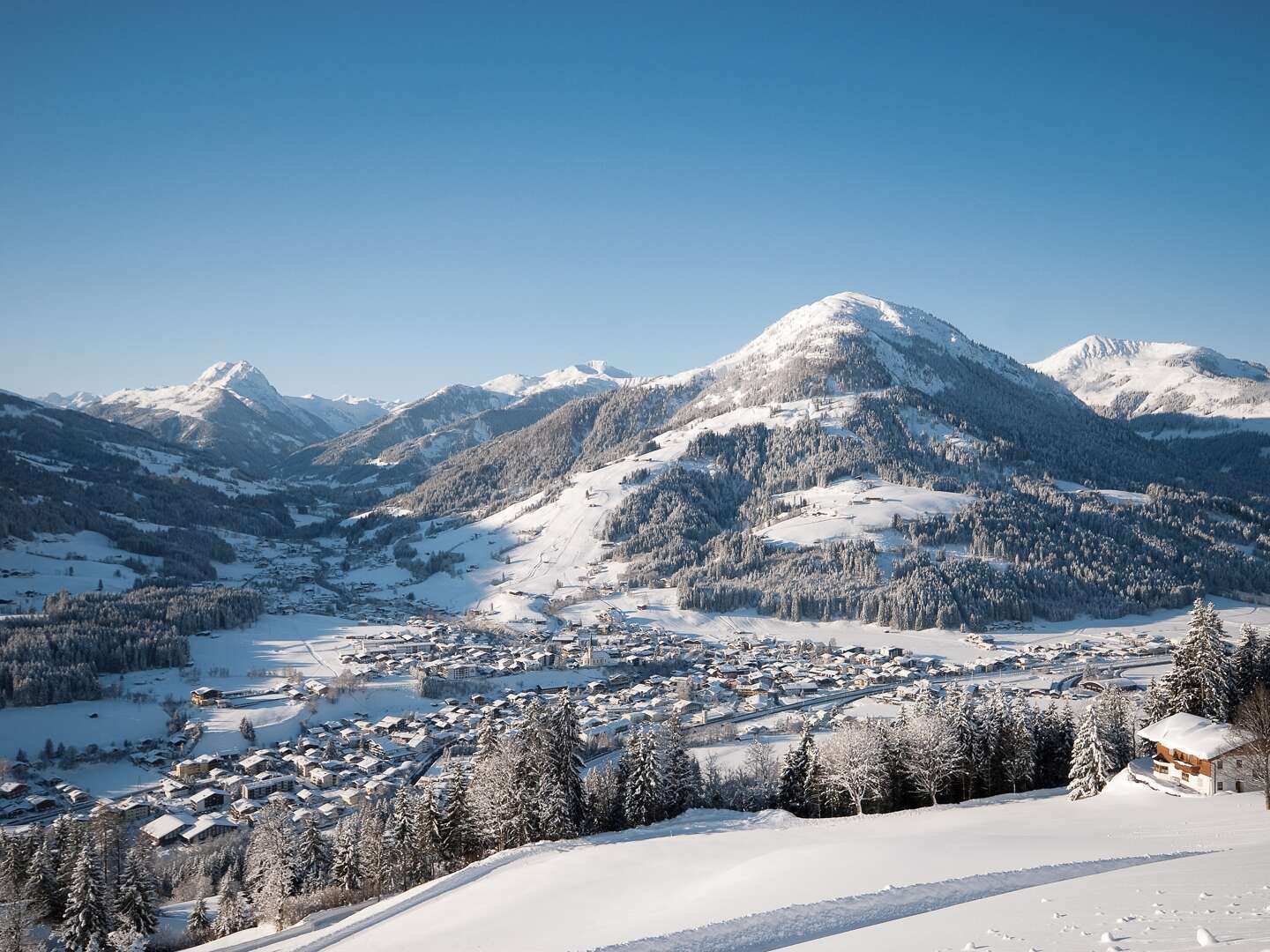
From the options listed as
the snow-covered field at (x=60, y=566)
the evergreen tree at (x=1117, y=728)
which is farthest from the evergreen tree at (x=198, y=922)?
the snow-covered field at (x=60, y=566)

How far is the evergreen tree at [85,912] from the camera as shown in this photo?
30406 millimetres

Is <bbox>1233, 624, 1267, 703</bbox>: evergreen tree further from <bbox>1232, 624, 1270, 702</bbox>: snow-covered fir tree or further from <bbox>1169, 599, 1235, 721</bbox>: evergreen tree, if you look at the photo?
<bbox>1169, 599, 1235, 721</bbox>: evergreen tree

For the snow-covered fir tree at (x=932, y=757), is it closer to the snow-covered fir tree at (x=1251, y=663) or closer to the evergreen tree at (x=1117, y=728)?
the evergreen tree at (x=1117, y=728)

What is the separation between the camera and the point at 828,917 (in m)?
17.0

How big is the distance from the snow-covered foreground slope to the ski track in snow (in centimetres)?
5

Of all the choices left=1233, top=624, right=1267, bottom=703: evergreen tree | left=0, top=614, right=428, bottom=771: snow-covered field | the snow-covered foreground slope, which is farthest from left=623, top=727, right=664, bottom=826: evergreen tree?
left=0, top=614, right=428, bottom=771: snow-covered field

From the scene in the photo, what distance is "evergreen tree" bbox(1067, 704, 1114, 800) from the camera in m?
33.4

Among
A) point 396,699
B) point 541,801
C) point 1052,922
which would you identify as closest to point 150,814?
point 396,699

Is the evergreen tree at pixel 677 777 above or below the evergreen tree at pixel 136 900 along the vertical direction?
above

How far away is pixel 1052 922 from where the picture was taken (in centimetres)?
1251

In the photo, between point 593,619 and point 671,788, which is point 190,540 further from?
point 671,788

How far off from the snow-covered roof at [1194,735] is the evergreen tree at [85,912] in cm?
4639

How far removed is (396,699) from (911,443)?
416 ft

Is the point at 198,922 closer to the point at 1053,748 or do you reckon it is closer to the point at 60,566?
the point at 1053,748
